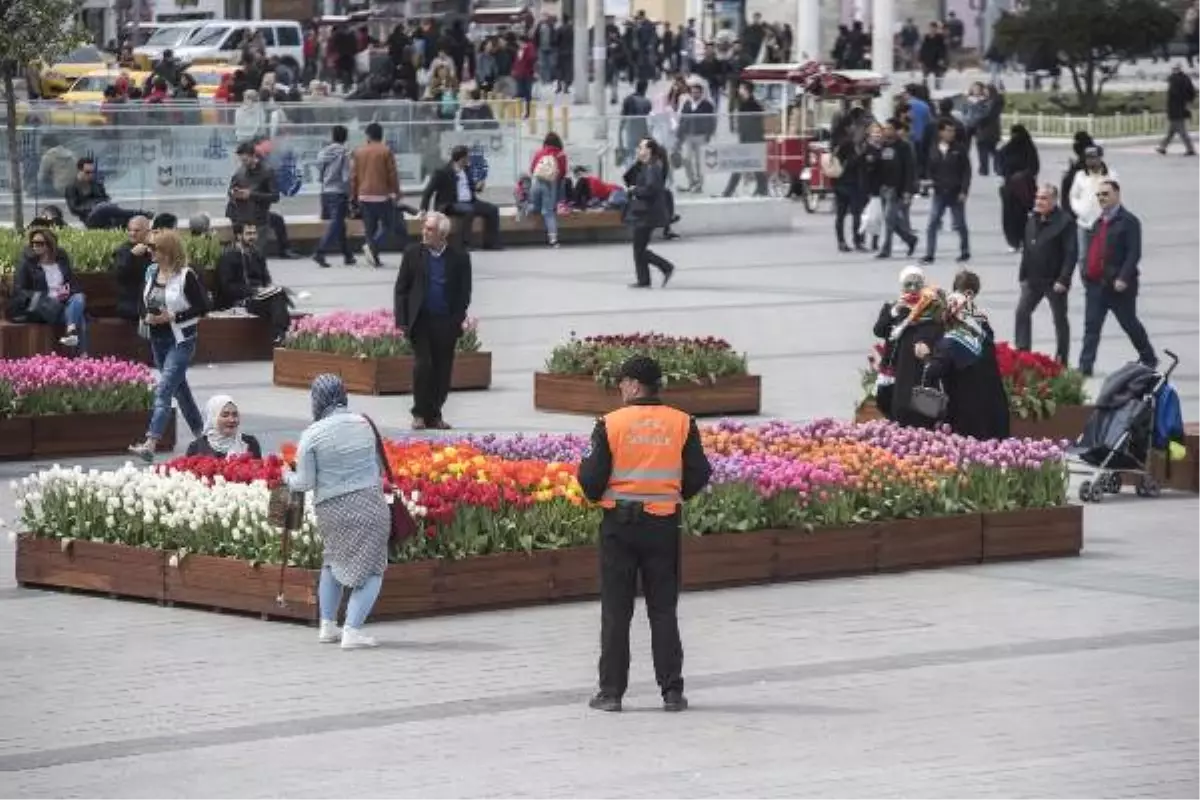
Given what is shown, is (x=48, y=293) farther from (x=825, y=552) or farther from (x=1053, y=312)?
(x=825, y=552)

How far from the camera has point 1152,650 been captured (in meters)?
14.4

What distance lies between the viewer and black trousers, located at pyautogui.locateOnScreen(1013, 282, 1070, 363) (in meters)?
25.6

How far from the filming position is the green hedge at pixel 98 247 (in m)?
27.8

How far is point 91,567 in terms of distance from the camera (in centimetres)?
1591

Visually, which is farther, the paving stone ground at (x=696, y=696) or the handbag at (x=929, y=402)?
the handbag at (x=929, y=402)

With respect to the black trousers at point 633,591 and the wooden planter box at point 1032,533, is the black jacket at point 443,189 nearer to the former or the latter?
the wooden planter box at point 1032,533

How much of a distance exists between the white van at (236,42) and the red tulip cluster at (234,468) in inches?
1991

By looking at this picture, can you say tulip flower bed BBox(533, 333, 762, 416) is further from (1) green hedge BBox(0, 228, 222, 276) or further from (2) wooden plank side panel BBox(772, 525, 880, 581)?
(2) wooden plank side panel BBox(772, 525, 880, 581)

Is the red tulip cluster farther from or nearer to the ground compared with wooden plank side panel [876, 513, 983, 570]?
farther from the ground

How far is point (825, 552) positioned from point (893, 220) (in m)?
21.3

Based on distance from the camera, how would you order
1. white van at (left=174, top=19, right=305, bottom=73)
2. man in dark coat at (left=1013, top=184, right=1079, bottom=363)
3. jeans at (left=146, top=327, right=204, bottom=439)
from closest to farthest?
1. jeans at (left=146, top=327, right=204, bottom=439)
2. man in dark coat at (left=1013, top=184, right=1079, bottom=363)
3. white van at (left=174, top=19, right=305, bottom=73)

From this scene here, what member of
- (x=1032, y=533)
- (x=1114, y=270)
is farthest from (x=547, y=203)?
(x=1032, y=533)

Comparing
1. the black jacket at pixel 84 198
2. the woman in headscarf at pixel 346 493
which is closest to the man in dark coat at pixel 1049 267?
the black jacket at pixel 84 198

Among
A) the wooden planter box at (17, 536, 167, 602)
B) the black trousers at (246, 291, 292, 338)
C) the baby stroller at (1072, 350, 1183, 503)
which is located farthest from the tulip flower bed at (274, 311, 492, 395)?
the wooden planter box at (17, 536, 167, 602)
